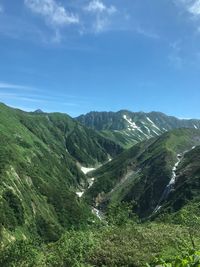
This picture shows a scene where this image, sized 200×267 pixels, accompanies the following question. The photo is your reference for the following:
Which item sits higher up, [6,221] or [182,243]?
[182,243]

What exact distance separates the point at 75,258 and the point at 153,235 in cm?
807

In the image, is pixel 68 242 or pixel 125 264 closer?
pixel 125 264

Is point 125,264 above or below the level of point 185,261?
below

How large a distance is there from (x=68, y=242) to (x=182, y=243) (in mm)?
9627

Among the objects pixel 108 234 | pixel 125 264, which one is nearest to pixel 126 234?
pixel 108 234

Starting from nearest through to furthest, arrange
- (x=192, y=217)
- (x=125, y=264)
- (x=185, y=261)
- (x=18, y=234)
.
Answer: (x=185, y=261), (x=125, y=264), (x=192, y=217), (x=18, y=234)

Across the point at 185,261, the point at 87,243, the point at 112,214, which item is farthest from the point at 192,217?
the point at 185,261

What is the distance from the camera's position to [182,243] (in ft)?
117

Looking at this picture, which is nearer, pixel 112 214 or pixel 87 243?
pixel 87 243

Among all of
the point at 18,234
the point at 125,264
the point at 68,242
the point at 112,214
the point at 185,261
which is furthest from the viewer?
the point at 18,234

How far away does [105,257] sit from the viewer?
3547cm

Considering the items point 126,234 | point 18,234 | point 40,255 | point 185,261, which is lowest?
point 18,234

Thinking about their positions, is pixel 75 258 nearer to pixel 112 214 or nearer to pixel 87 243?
pixel 87 243

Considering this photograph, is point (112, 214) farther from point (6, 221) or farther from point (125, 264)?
point (6, 221)
